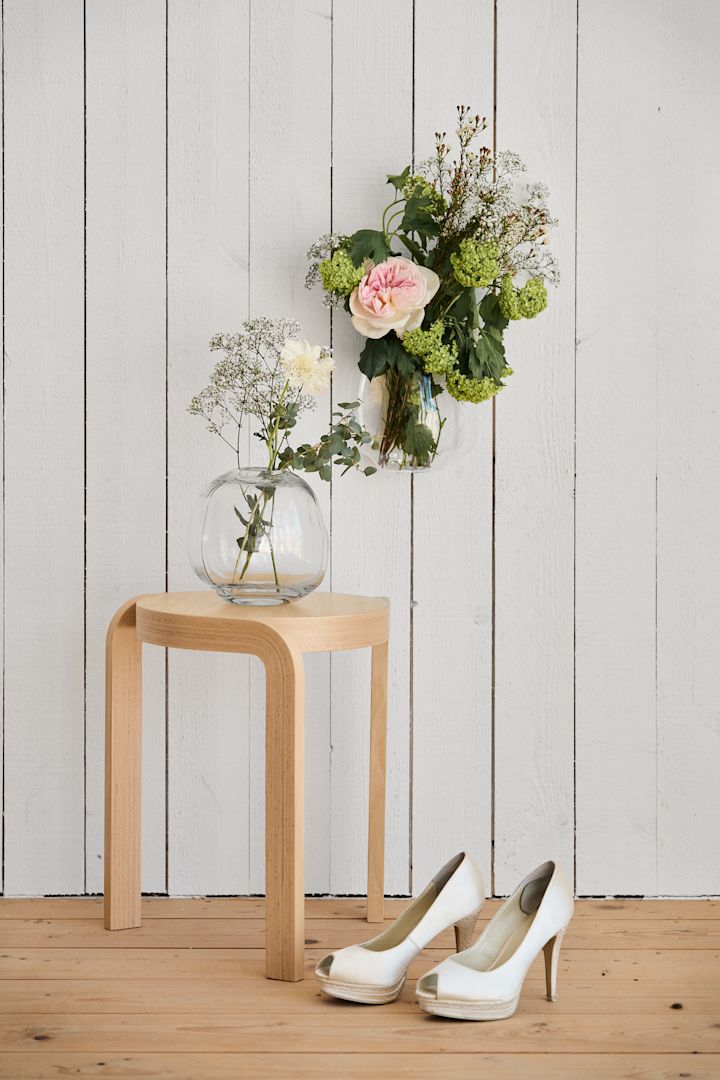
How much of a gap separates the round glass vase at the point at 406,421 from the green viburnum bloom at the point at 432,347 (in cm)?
5

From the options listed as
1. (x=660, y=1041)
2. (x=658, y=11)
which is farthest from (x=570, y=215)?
(x=660, y=1041)

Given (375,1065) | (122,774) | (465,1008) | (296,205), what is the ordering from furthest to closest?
(296,205) < (122,774) < (465,1008) < (375,1065)

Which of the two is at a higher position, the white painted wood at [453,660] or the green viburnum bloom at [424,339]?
the green viburnum bloom at [424,339]

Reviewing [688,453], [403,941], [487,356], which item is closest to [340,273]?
[487,356]

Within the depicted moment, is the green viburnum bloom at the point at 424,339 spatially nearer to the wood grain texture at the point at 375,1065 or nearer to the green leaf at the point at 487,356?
the green leaf at the point at 487,356

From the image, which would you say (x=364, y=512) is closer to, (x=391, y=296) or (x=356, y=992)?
(x=391, y=296)

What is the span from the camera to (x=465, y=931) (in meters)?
1.52

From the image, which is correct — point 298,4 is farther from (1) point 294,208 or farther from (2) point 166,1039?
(2) point 166,1039

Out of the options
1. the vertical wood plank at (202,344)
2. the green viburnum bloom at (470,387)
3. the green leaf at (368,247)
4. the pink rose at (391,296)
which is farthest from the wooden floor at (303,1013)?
the green leaf at (368,247)

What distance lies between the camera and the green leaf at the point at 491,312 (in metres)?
1.76

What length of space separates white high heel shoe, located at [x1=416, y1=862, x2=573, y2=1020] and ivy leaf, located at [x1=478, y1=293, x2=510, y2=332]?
924mm

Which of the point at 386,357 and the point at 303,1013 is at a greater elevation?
the point at 386,357

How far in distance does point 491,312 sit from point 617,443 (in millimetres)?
352

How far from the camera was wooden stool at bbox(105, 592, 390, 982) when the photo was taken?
1.46 m
